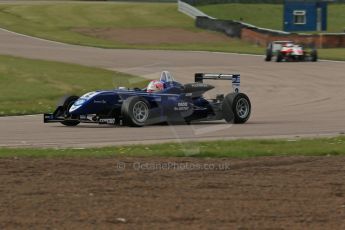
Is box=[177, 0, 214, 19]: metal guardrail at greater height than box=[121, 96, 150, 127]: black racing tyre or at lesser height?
greater

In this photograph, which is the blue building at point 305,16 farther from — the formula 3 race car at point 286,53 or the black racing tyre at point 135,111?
the black racing tyre at point 135,111

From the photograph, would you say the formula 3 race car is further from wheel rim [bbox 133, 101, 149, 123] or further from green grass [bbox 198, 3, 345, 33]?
wheel rim [bbox 133, 101, 149, 123]

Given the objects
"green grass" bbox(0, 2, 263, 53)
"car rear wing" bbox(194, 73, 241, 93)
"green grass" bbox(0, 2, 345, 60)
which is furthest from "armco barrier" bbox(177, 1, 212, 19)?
"car rear wing" bbox(194, 73, 241, 93)

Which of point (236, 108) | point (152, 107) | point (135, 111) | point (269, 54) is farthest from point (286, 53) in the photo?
point (135, 111)

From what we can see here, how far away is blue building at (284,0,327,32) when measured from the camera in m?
64.8

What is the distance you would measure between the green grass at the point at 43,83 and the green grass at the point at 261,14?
35.1 m

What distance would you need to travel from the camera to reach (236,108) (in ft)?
61.9

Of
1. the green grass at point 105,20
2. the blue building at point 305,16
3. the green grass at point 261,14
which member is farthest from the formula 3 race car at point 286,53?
the green grass at point 261,14

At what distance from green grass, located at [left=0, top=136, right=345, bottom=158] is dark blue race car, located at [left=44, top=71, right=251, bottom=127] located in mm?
2947

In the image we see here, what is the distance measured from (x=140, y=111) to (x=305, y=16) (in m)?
49.0

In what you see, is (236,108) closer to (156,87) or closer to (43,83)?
(156,87)

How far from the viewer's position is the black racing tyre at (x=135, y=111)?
17344mm

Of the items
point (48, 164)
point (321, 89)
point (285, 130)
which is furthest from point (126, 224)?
point (321, 89)

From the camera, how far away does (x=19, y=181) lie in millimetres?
10070
